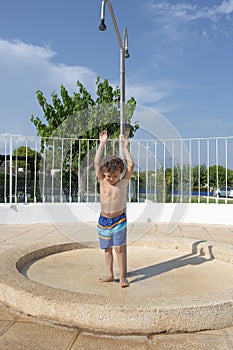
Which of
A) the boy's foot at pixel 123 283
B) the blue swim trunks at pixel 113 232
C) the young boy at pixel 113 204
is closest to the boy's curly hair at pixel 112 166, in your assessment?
the young boy at pixel 113 204

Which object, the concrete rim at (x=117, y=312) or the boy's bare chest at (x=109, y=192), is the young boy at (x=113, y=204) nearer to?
the boy's bare chest at (x=109, y=192)

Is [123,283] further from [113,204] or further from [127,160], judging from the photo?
[127,160]

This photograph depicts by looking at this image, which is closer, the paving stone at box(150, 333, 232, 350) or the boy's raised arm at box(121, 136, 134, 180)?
the paving stone at box(150, 333, 232, 350)

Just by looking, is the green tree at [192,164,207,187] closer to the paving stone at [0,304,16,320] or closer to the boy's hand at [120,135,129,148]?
the boy's hand at [120,135,129,148]

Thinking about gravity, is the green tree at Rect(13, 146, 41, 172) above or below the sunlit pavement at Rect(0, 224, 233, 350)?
above

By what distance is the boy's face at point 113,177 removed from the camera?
11.5 feet

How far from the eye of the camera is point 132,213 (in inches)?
368

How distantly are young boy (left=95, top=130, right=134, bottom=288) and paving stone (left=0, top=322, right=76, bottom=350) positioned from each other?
3.51 ft

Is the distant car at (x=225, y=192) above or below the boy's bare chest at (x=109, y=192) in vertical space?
below

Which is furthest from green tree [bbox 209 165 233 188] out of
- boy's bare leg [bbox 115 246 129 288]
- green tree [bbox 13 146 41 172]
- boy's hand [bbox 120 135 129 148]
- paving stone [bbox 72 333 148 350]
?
paving stone [bbox 72 333 148 350]

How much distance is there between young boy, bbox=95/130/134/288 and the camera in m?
3.52

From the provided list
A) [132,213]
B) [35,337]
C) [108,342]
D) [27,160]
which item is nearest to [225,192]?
[132,213]

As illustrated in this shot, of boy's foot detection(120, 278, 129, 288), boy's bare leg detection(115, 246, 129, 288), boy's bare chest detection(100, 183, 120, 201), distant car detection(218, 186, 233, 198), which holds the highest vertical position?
boy's bare chest detection(100, 183, 120, 201)

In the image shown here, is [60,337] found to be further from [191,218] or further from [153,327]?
[191,218]
